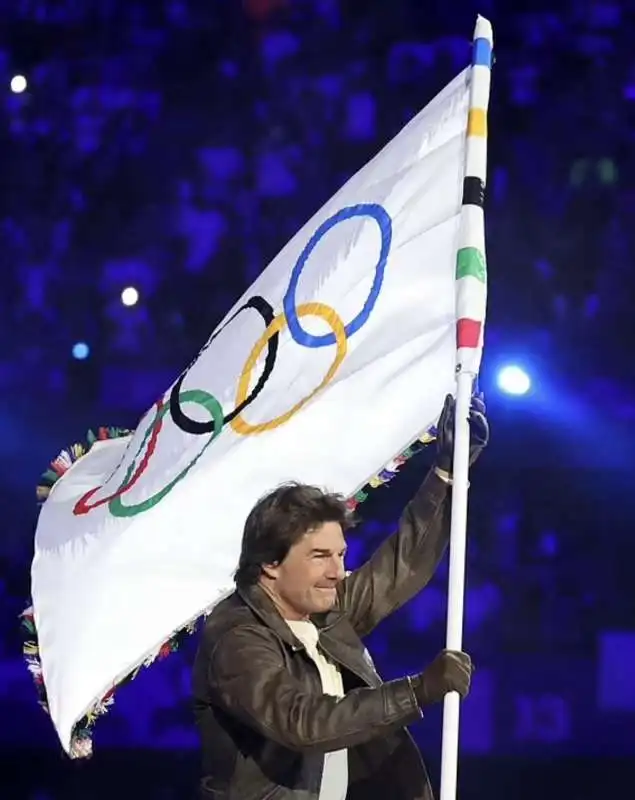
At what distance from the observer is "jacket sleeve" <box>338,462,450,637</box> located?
1979 mm

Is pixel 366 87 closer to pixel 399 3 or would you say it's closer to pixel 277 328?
pixel 399 3

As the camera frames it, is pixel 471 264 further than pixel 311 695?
Yes

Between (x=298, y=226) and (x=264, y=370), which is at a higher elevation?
(x=298, y=226)

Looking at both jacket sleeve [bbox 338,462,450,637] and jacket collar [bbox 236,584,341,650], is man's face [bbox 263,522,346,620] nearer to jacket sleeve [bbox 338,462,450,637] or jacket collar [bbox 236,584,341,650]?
jacket collar [bbox 236,584,341,650]

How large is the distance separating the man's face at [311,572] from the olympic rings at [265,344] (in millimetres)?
295

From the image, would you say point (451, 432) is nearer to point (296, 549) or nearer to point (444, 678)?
point (296, 549)

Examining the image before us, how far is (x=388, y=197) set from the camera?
2062 millimetres

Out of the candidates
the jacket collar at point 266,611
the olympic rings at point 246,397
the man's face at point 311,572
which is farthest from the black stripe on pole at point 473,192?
the jacket collar at point 266,611

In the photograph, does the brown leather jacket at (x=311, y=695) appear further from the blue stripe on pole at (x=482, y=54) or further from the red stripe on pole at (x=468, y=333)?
the blue stripe on pole at (x=482, y=54)

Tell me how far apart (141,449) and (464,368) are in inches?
26.5

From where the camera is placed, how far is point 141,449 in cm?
220

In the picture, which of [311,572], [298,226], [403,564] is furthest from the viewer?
[298,226]

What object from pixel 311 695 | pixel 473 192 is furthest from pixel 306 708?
pixel 473 192

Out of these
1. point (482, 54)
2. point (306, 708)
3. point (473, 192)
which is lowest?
point (306, 708)
